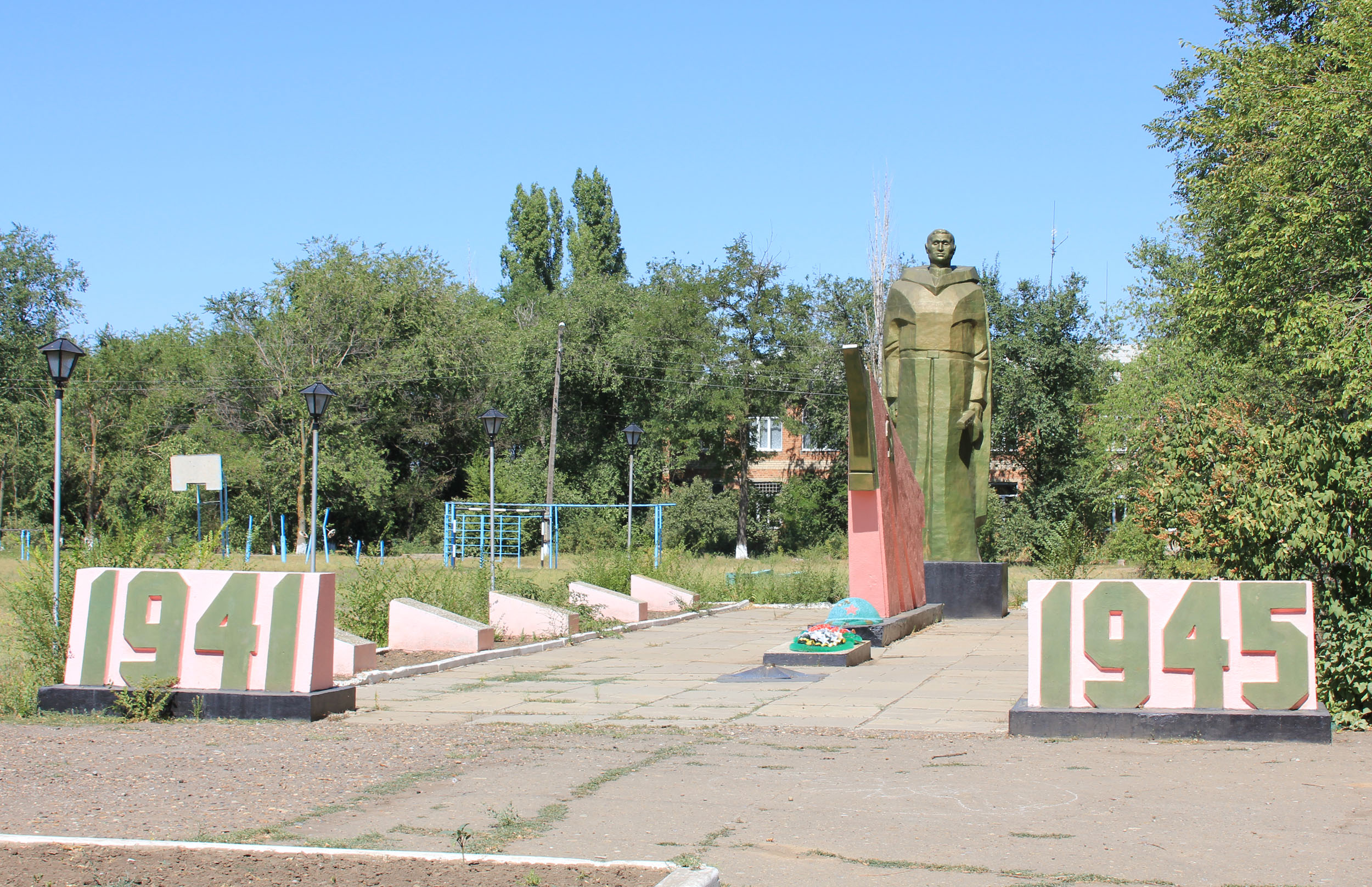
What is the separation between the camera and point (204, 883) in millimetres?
4398

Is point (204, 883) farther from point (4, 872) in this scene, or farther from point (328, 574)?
point (328, 574)

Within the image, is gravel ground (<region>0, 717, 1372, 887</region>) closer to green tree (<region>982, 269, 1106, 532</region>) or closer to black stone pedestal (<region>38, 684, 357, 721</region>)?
black stone pedestal (<region>38, 684, 357, 721</region>)

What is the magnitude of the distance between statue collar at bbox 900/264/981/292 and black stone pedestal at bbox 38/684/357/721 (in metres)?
11.9

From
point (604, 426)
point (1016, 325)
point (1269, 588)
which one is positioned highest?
point (1016, 325)

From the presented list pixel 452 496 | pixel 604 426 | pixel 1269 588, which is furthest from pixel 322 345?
pixel 1269 588

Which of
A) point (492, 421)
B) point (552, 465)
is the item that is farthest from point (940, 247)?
point (552, 465)

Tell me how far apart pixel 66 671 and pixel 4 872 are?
5.03m

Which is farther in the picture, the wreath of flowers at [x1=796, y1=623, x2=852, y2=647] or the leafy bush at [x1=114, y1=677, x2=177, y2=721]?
the wreath of flowers at [x1=796, y1=623, x2=852, y2=647]

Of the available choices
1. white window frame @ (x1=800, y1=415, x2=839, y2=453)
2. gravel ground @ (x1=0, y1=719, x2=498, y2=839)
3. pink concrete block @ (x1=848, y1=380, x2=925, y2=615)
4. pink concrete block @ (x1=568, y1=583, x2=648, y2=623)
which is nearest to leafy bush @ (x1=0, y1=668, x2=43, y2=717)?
gravel ground @ (x1=0, y1=719, x2=498, y2=839)

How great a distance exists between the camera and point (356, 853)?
475cm

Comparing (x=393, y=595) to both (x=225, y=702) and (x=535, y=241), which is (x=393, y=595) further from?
(x=535, y=241)

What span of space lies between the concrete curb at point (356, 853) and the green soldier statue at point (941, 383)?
44.9 feet

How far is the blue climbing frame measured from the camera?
35.3 m

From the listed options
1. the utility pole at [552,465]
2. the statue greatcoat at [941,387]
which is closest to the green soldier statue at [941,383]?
the statue greatcoat at [941,387]
